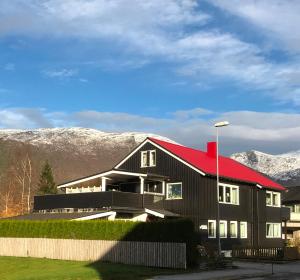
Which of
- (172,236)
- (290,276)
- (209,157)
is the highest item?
(209,157)

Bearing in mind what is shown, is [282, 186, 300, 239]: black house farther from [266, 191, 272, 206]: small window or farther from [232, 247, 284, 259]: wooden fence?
[232, 247, 284, 259]: wooden fence

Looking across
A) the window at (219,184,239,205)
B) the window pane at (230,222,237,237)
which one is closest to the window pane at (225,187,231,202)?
the window at (219,184,239,205)

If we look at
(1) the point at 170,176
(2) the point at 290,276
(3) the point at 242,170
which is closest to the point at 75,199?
(1) the point at 170,176

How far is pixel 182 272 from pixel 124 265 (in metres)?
3.81

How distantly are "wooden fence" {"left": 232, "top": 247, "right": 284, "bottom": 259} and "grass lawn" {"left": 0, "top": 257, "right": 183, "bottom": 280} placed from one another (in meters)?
13.7

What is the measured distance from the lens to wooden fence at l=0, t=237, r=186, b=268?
1192 inches

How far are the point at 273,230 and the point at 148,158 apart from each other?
15366 mm

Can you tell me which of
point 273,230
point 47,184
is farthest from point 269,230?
point 47,184

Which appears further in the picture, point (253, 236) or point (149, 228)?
point (253, 236)

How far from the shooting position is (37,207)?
49.9 metres

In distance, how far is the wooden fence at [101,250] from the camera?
30281 millimetres

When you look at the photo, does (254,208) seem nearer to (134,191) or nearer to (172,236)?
(134,191)

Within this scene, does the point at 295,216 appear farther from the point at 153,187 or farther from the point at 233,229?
the point at 153,187

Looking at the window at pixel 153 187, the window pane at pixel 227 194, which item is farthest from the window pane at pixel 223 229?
the window at pixel 153 187
